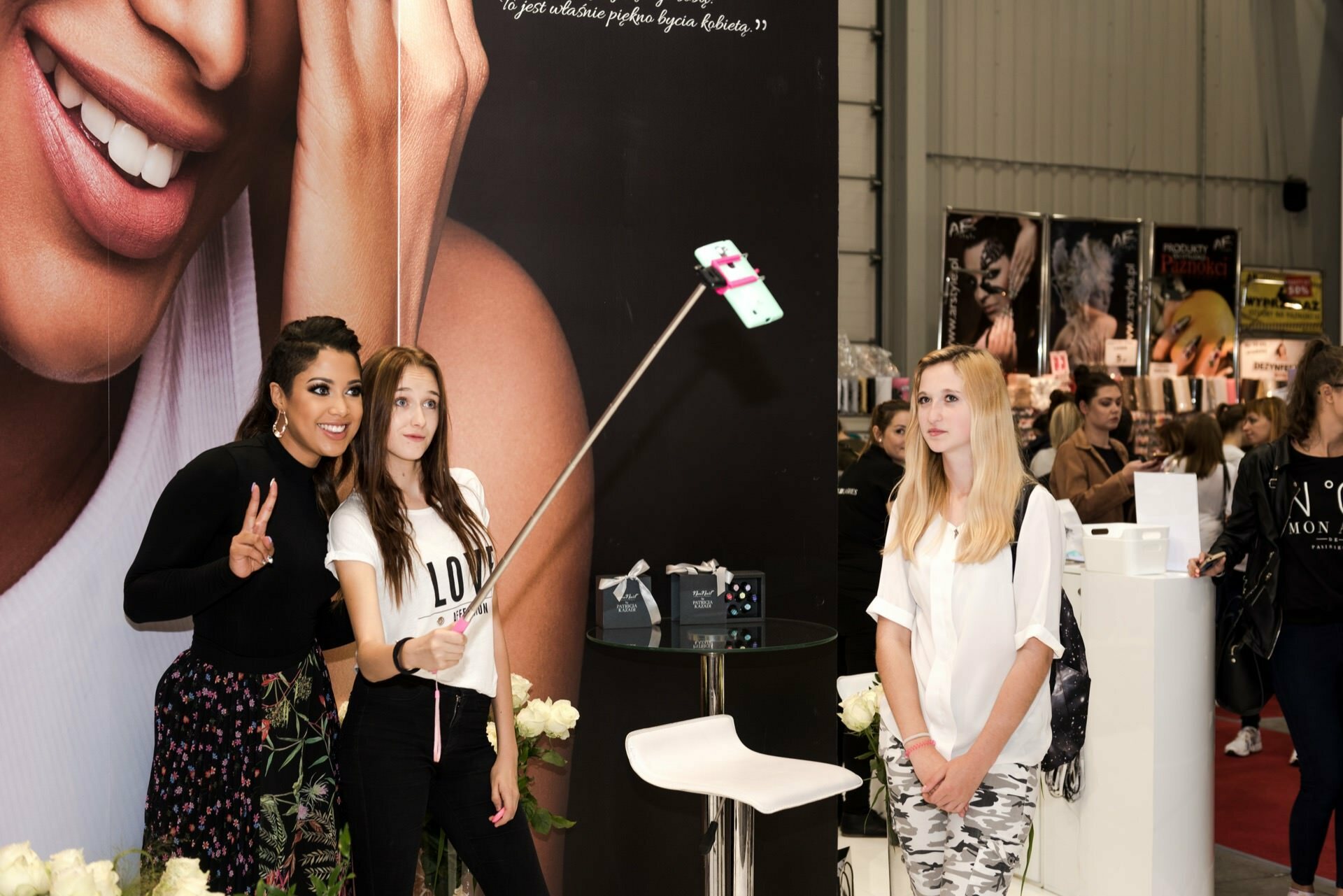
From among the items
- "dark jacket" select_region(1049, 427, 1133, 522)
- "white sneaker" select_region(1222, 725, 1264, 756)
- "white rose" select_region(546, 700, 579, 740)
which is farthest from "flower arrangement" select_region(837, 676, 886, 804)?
"white sneaker" select_region(1222, 725, 1264, 756)

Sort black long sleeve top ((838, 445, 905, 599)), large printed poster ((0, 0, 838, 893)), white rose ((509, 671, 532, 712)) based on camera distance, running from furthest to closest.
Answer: black long sleeve top ((838, 445, 905, 599))
white rose ((509, 671, 532, 712))
large printed poster ((0, 0, 838, 893))

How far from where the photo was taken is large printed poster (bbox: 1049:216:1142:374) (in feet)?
33.8

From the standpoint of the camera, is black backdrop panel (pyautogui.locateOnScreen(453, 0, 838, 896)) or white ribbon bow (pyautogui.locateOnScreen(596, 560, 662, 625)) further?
black backdrop panel (pyautogui.locateOnScreen(453, 0, 838, 896))

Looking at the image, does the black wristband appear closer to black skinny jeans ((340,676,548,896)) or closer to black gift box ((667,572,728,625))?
black skinny jeans ((340,676,548,896))

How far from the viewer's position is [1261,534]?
3.59 metres

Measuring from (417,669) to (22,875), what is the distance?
74cm

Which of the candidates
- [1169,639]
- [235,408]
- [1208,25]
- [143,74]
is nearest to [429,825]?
[235,408]

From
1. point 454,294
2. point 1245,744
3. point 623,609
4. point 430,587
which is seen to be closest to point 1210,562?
point 623,609

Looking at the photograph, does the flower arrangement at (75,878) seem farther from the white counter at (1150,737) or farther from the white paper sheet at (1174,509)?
the white paper sheet at (1174,509)

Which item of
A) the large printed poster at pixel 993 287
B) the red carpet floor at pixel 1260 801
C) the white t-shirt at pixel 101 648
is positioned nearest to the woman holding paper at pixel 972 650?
the white t-shirt at pixel 101 648

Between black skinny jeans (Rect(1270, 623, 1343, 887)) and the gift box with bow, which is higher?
the gift box with bow

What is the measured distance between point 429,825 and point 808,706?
4.08 feet

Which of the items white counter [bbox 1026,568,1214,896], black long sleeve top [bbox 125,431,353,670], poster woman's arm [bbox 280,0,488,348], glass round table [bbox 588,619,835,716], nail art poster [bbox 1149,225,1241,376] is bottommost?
white counter [bbox 1026,568,1214,896]

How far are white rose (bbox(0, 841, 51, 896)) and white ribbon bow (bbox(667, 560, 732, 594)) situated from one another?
183 centimetres
